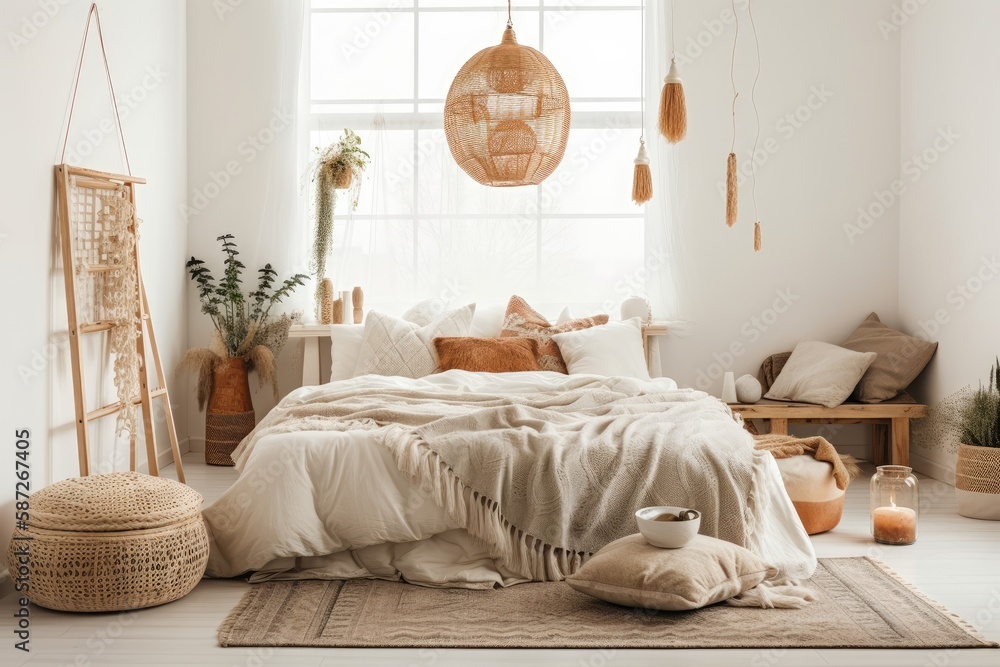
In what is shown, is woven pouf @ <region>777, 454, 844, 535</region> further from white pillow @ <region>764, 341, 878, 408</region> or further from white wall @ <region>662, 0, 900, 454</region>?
white wall @ <region>662, 0, 900, 454</region>

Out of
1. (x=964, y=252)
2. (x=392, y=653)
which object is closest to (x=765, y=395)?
(x=964, y=252)

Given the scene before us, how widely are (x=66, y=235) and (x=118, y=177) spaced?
0.54m

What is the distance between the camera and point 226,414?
217 inches

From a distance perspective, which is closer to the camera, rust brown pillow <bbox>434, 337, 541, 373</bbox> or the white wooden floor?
the white wooden floor

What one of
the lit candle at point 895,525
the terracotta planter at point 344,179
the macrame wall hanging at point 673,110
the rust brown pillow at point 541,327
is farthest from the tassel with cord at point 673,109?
the terracotta planter at point 344,179

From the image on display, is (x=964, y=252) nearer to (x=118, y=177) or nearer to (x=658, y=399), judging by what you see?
(x=658, y=399)

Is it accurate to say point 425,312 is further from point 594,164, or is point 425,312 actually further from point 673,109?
point 673,109

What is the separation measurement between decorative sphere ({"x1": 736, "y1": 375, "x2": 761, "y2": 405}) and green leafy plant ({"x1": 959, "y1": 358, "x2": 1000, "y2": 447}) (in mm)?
1135

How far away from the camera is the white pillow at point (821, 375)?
5.26 metres

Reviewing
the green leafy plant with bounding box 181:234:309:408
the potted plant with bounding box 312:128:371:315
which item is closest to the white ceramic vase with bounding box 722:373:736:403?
the potted plant with bounding box 312:128:371:315

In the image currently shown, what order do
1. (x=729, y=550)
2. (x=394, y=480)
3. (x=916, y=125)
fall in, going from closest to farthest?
1. (x=729, y=550)
2. (x=394, y=480)
3. (x=916, y=125)

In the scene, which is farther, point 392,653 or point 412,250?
point 412,250

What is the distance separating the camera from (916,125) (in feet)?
18.2

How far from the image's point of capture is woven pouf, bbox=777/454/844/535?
397 cm
